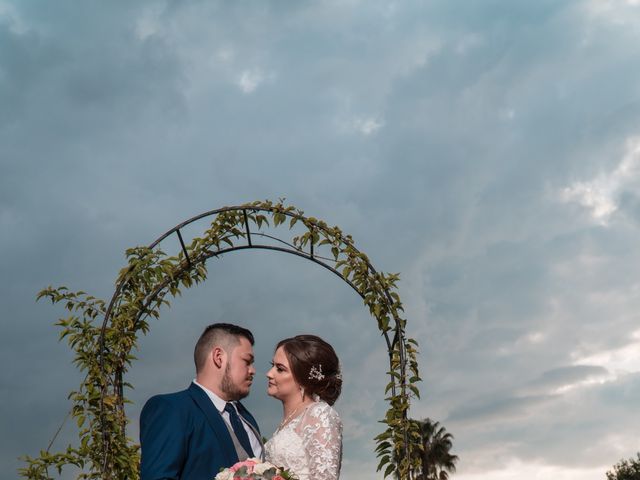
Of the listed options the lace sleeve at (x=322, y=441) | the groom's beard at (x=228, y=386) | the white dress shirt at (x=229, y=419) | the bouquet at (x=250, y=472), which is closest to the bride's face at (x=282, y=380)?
the lace sleeve at (x=322, y=441)

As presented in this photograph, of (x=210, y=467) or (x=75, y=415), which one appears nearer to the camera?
(x=210, y=467)

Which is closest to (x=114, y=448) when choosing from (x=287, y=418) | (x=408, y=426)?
(x=287, y=418)

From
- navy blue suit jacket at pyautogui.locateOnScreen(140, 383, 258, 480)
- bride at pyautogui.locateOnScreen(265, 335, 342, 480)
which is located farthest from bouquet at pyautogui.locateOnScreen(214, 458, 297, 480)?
bride at pyautogui.locateOnScreen(265, 335, 342, 480)

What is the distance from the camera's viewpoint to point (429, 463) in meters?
44.8

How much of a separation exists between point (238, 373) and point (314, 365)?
0.80m

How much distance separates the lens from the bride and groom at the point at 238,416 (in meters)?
5.79

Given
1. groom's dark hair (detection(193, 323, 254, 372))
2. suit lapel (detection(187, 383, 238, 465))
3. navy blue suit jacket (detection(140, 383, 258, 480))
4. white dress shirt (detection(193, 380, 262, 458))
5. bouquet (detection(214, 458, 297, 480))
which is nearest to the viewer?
bouquet (detection(214, 458, 297, 480))

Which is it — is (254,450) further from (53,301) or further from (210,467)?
(53,301)

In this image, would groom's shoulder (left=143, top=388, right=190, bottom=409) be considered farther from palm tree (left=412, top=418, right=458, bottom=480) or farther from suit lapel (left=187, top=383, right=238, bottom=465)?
palm tree (left=412, top=418, right=458, bottom=480)

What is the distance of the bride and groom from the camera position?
19.0 ft

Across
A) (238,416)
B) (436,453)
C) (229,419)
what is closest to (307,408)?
(238,416)

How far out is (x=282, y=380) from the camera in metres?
6.80

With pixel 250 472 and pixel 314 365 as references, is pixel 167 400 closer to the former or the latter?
pixel 250 472

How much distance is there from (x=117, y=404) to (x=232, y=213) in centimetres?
227
